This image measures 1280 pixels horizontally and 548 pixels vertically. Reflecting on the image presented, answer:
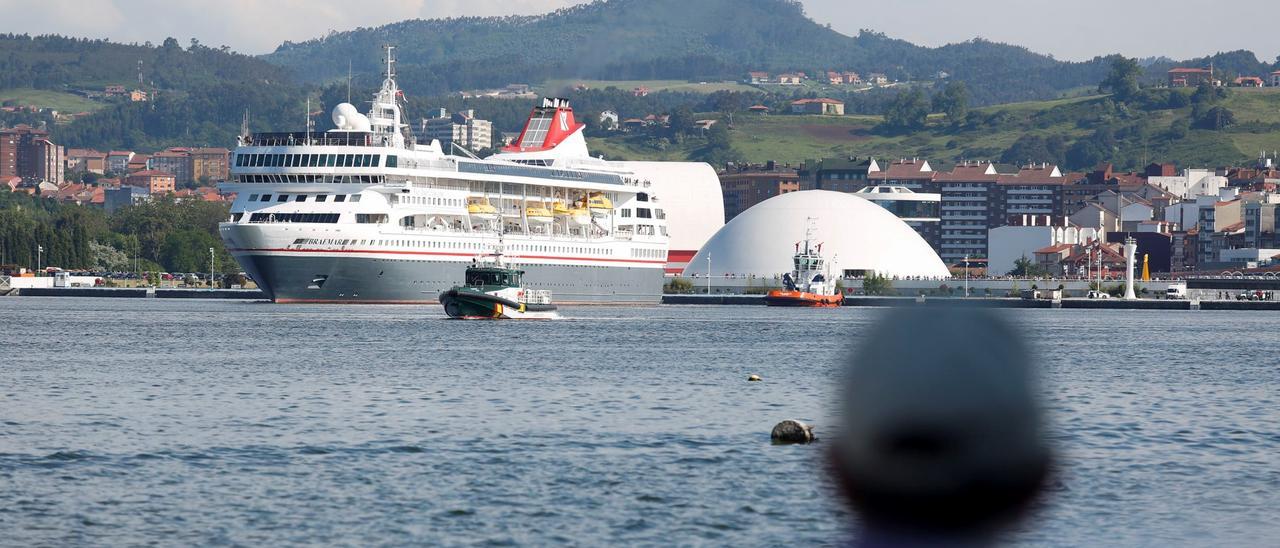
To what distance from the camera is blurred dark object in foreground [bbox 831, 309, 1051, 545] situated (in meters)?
17.1

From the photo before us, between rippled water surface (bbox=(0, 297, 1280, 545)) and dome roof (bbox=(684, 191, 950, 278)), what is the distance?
86.0m

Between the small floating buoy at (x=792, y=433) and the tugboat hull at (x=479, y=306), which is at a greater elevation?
the tugboat hull at (x=479, y=306)

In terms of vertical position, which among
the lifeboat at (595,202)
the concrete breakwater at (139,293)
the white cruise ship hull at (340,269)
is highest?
the lifeboat at (595,202)

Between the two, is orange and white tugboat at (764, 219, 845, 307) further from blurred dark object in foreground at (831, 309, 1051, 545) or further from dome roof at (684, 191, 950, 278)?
blurred dark object in foreground at (831, 309, 1051, 545)

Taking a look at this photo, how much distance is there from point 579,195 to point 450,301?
35.7 metres

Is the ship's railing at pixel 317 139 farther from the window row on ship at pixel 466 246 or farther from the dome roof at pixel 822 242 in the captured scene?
the dome roof at pixel 822 242

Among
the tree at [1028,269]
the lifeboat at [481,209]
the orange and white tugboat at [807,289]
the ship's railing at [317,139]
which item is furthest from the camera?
the tree at [1028,269]

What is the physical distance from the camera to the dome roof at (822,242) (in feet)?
469

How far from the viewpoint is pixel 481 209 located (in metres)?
96.1

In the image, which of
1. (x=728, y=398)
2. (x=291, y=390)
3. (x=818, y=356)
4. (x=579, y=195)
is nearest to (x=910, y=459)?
(x=728, y=398)

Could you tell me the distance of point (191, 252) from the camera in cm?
15662

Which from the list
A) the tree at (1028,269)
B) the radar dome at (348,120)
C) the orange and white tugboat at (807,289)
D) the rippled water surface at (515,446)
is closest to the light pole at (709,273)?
the orange and white tugboat at (807,289)

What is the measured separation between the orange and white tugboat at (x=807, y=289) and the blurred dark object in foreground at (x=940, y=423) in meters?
91.7

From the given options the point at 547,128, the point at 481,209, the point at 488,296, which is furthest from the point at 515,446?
the point at 547,128
